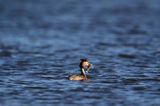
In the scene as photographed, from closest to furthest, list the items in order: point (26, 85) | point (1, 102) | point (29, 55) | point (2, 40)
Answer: point (1, 102), point (26, 85), point (29, 55), point (2, 40)

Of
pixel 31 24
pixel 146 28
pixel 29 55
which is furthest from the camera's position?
pixel 31 24

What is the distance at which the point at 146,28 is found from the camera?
37.1 metres

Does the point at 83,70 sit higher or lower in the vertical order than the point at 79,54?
lower

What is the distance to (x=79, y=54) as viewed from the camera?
28297 millimetres

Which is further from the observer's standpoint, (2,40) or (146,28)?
(146,28)

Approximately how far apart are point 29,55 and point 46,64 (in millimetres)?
2555

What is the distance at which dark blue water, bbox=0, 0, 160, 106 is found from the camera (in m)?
19.8

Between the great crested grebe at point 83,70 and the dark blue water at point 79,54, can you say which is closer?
the dark blue water at point 79,54

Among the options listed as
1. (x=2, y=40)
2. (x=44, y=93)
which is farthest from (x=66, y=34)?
(x=44, y=93)

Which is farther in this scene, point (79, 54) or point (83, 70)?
point (79, 54)

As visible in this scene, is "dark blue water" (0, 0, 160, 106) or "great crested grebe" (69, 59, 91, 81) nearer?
"dark blue water" (0, 0, 160, 106)

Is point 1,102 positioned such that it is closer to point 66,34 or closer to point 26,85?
point 26,85

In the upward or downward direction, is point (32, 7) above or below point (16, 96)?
above

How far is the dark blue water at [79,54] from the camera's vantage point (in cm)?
1980
